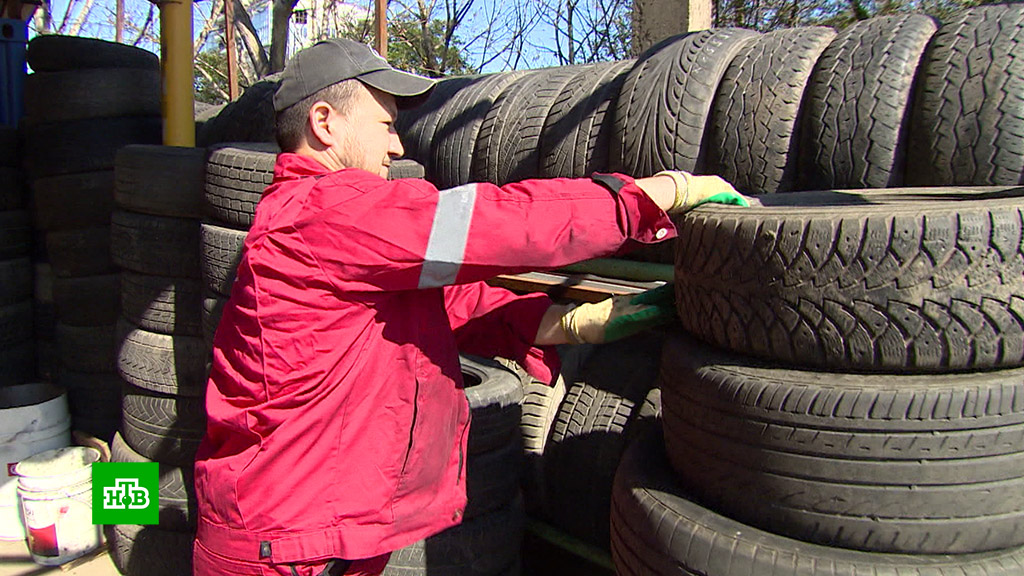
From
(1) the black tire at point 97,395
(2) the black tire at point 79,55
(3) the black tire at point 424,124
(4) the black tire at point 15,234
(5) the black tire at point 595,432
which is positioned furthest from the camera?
(4) the black tire at point 15,234

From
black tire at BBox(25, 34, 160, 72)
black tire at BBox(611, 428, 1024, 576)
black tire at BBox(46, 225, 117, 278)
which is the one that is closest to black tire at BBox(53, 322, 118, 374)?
black tire at BBox(46, 225, 117, 278)

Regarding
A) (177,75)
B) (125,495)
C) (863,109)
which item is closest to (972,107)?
(863,109)

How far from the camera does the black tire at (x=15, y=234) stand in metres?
5.21

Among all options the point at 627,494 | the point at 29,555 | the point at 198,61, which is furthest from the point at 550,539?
the point at 198,61

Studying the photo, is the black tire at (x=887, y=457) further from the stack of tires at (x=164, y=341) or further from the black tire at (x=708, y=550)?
the stack of tires at (x=164, y=341)

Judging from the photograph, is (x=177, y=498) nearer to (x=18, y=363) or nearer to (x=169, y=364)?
(x=169, y=364)

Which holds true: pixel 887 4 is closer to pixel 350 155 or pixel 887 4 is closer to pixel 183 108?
pixel 183 108

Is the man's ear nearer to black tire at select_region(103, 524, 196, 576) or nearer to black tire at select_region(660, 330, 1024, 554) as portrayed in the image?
Answer: black tire at select_region(660, 330, 1024, 554)

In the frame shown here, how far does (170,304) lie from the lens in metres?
3.56

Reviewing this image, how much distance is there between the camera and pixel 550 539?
2967mm

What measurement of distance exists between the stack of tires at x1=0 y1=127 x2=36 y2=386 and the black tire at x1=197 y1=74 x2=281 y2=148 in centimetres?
121

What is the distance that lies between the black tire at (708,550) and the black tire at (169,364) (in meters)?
2.21

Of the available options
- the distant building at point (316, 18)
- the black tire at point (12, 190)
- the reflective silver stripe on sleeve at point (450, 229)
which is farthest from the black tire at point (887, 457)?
the distant building at point (316, 18)

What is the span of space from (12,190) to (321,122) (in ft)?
14.8
